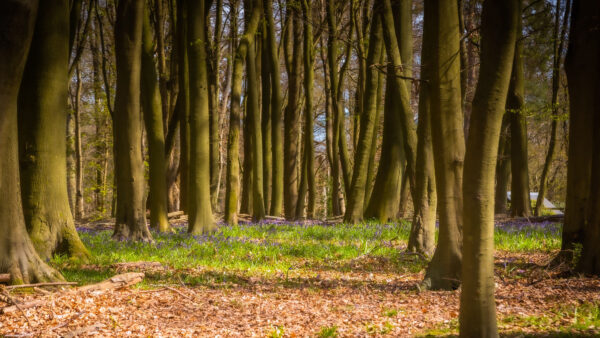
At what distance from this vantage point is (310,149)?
17.7 metres

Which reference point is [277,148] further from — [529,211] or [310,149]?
[529,211]

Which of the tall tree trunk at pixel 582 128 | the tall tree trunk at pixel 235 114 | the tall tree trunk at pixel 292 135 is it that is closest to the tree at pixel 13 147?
the tall tree trunk at pixel 582 128

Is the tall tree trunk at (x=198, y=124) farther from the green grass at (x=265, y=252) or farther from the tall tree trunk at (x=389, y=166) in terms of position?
the tall tree trunk at (x=389, y=166)

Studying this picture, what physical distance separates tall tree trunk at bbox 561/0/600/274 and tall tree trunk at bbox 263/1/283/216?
11.2 metres

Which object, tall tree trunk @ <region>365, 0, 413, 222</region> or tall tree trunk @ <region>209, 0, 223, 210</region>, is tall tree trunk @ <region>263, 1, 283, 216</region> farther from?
tall tree trunk @ <region>365, 0, 413, 222</region>

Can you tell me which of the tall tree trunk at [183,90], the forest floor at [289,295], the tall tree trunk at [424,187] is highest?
the tall tree trunk at [183,90]

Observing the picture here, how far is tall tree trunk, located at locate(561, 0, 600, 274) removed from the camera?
21.9ft

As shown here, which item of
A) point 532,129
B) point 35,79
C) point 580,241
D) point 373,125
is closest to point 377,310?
point 580,241

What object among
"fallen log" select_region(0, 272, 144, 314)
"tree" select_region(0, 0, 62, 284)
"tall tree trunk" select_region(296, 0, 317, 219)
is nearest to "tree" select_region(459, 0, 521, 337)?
"fallen log" select_region(0, 272, 144, 314)

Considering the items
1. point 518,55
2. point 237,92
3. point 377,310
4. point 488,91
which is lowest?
point 377,310

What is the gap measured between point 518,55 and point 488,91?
12742 millimetres

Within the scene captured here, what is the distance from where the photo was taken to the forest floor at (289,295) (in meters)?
4.79

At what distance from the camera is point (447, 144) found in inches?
Result: 242

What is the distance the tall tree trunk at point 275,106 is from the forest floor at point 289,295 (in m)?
8.54
